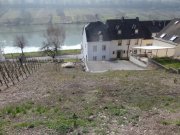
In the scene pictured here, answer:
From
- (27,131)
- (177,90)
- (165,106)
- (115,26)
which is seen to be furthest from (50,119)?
(115,26)

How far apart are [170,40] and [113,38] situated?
34.4 feet

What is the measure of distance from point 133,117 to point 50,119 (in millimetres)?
3776

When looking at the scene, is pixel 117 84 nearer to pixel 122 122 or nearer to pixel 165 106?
pixel 165 106

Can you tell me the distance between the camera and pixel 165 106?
1362 cm

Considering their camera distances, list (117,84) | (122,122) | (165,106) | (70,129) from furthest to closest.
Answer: (117,84) → (165,106) → (122,122) → (70,129)

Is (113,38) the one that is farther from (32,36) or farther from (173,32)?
(32,36)

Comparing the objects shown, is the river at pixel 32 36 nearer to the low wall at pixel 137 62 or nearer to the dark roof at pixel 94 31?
the dark roof at pixel 94 31

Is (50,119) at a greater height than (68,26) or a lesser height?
lesser

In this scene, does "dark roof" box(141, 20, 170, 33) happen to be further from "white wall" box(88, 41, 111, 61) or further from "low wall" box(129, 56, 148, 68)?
"low wall" box(129, 56, 148, 68)

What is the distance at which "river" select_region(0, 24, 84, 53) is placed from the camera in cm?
7312

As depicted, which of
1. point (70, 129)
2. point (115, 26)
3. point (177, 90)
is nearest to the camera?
point (70, 129)

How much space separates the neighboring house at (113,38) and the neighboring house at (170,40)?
412cm

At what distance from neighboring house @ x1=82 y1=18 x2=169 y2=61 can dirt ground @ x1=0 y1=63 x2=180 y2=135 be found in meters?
26.7

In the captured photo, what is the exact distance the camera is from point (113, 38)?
46125 millimetres
